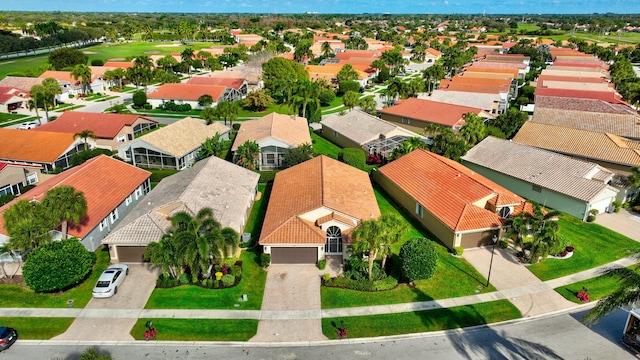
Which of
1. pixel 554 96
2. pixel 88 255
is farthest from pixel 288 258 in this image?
pixel 554 96

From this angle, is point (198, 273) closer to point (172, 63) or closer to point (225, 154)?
point (225, 154)

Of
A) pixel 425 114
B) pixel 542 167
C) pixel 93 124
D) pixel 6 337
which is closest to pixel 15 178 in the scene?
pixel 93 124

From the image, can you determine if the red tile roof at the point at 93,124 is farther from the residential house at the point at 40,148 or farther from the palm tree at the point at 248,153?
the palm tree at the point at 248,153

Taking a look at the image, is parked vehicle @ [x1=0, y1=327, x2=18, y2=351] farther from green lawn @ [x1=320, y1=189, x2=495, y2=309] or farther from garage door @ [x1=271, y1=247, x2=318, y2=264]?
green lawn @ [x1=320, y1=189, x2=495, y2=309]

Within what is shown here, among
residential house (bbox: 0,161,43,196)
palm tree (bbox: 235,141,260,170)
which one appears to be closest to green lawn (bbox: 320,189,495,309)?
palm tree (bbox: 235,141,260,170)

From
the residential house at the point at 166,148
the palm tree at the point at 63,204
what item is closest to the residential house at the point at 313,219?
the palm tree at the point at 63,204

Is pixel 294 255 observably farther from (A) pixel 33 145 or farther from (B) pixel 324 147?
(A) pixel 33 145
